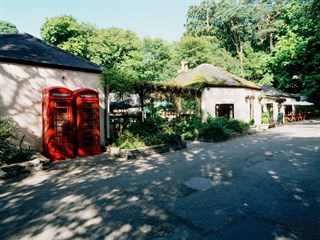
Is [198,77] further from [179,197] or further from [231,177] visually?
[179,197]

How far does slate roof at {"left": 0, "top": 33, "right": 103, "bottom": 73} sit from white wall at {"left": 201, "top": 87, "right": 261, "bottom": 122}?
11.5 metres

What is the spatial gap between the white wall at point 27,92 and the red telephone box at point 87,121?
4.44 ft

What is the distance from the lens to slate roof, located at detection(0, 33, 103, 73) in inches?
365

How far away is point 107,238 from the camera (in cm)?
378

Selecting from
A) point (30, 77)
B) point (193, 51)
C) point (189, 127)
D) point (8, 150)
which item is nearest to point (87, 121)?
point (30, 77)

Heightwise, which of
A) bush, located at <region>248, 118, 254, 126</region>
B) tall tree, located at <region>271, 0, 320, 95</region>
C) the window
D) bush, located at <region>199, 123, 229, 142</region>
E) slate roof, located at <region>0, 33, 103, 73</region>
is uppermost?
tall tree, located at <region>271, 0, 320, 95</region>

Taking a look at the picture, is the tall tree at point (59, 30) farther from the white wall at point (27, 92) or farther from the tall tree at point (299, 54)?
the tall tree at point (299, 54)

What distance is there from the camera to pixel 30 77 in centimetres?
950

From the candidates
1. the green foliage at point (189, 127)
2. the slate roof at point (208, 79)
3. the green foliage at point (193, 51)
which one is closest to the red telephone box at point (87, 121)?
the green foliage at point (189, 127)

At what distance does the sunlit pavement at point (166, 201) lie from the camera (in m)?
3.97

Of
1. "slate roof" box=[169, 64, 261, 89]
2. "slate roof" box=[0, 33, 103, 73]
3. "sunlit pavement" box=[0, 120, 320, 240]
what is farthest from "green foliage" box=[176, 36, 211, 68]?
"sunlit pavement" box=[0, 120, 320, 240]

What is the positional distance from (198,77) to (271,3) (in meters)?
28.5

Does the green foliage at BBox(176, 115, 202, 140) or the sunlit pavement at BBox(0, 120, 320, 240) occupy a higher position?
the green foliage at BBox(176, 115, 202, 140)

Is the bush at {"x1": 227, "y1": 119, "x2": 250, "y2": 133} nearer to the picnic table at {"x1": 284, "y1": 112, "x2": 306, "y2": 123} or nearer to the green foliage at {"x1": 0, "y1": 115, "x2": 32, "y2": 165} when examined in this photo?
the green foliage at {"x1": 0, "y1": 115, "x2": 32, "y2": 165}
